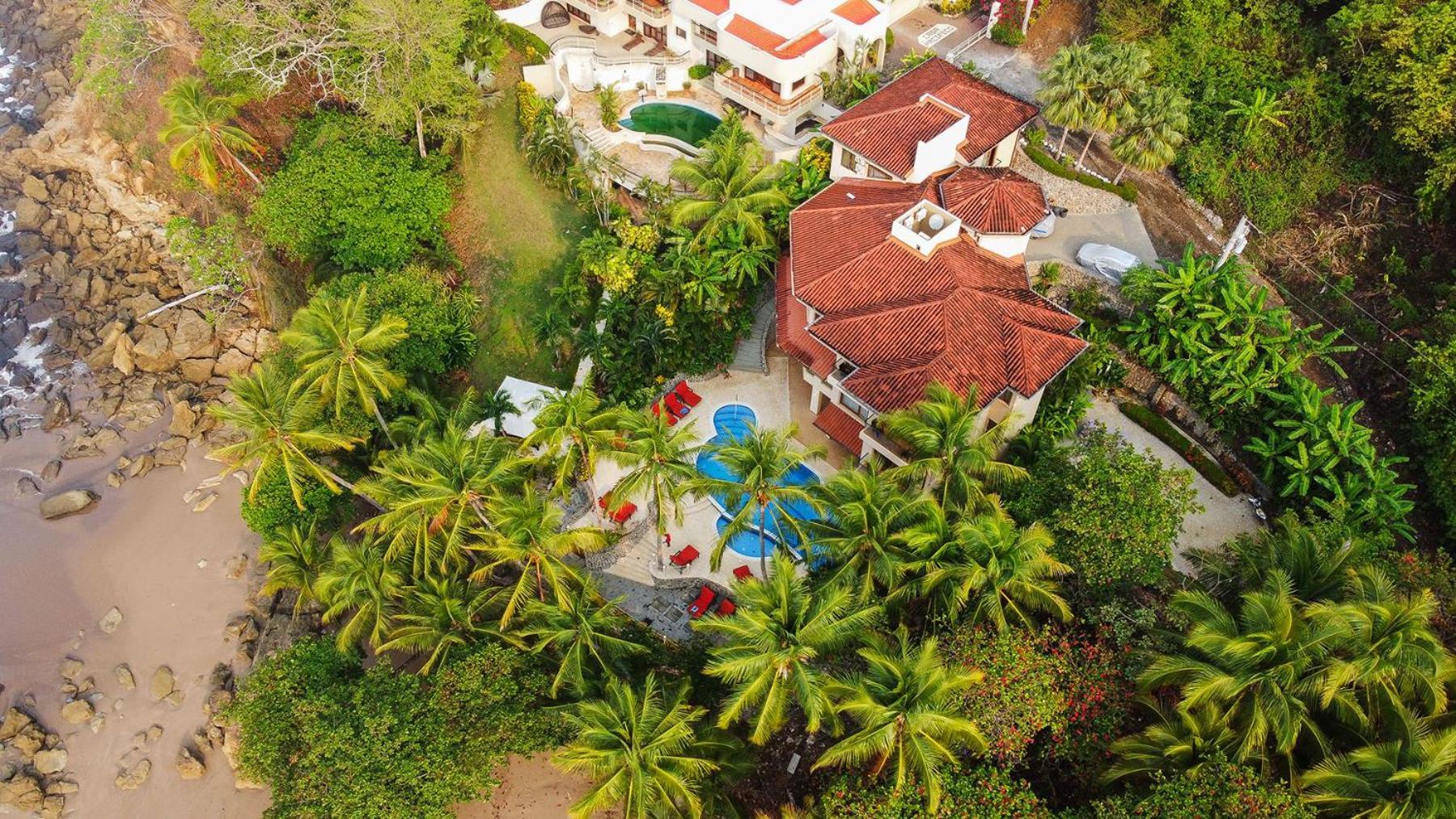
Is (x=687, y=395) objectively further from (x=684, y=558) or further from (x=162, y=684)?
(x=162, y=684)

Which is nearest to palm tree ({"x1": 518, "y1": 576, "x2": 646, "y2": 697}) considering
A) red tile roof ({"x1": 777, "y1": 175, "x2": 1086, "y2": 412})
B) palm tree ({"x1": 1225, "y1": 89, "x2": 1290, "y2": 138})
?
red tile roof ({"x1": 777, "y1": 175, "x2": 1086, "y2": 412})

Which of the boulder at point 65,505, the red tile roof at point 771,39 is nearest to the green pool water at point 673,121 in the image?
the red tile roof at point 771,39

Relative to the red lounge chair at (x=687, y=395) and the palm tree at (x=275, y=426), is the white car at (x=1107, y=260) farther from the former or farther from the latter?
the palm tree at (x=275, y=426)

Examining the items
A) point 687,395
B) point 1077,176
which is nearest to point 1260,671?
point 687,395

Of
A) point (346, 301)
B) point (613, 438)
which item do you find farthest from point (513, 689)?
point (346, 301)

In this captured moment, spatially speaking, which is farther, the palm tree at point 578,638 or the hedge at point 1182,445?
the hedge at point 1182,445

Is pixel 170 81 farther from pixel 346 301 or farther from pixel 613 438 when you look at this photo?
pixel 613 438

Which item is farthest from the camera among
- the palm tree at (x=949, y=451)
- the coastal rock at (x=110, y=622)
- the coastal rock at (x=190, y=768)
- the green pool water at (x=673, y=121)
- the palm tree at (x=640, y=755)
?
the green pool water at (x=673, y=121)

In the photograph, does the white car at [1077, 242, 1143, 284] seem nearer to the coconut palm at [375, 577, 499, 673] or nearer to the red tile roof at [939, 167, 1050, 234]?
the red tile roof at [939, 167, 1050, 234]
